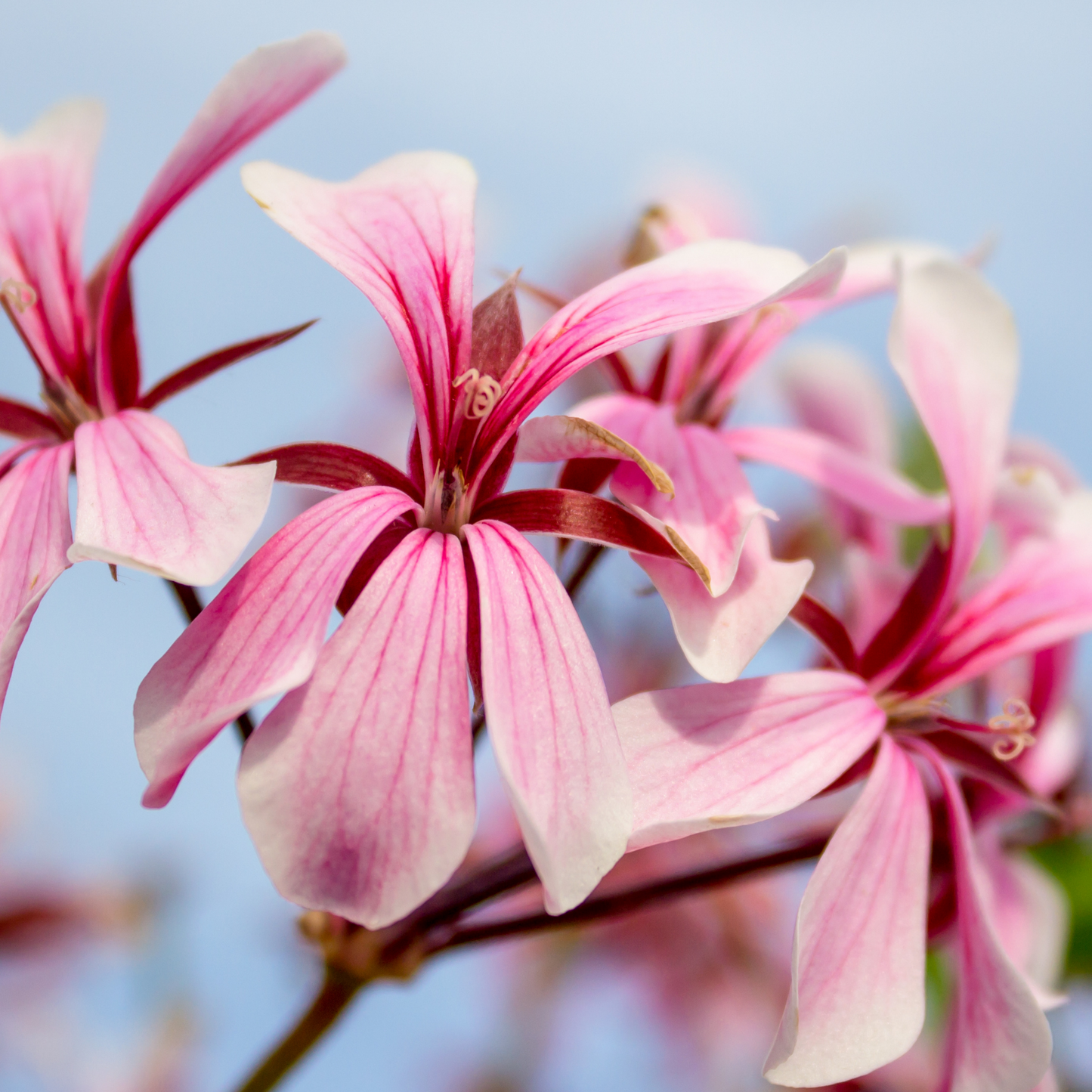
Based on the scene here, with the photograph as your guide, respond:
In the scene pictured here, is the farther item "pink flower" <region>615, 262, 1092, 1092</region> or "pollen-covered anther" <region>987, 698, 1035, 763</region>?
"pollen-covered anther" <region>987, 698, 1035, 763</region>

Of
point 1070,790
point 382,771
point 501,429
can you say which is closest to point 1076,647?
point 1070,790

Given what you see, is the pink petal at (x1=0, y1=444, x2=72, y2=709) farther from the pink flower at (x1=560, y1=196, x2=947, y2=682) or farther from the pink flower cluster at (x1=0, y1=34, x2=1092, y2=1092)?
the pink flower at (x1=560, y1=196, x2=947, y2=682)

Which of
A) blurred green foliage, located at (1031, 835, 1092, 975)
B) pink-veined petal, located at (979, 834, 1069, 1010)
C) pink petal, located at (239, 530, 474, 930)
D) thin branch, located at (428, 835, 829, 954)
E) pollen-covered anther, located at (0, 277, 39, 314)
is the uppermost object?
pollen-covered anther, located at (0, 277, 39, 314)

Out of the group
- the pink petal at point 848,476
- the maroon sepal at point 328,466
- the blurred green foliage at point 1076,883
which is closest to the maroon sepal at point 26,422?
the maroon sepal at point 328,466

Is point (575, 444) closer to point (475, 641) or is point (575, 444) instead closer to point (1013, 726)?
point (475, 641)

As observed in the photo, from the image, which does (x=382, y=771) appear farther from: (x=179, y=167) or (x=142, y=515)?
(x=179, y=167)

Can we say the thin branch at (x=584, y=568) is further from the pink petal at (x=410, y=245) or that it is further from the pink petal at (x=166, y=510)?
the pink petal at (x=166, y=510)

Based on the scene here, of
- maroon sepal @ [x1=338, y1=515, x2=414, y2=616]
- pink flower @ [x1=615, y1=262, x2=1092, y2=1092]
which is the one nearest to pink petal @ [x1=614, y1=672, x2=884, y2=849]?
pink flower @ [x1=615, y1=262, x2=1092, y2=1092]
